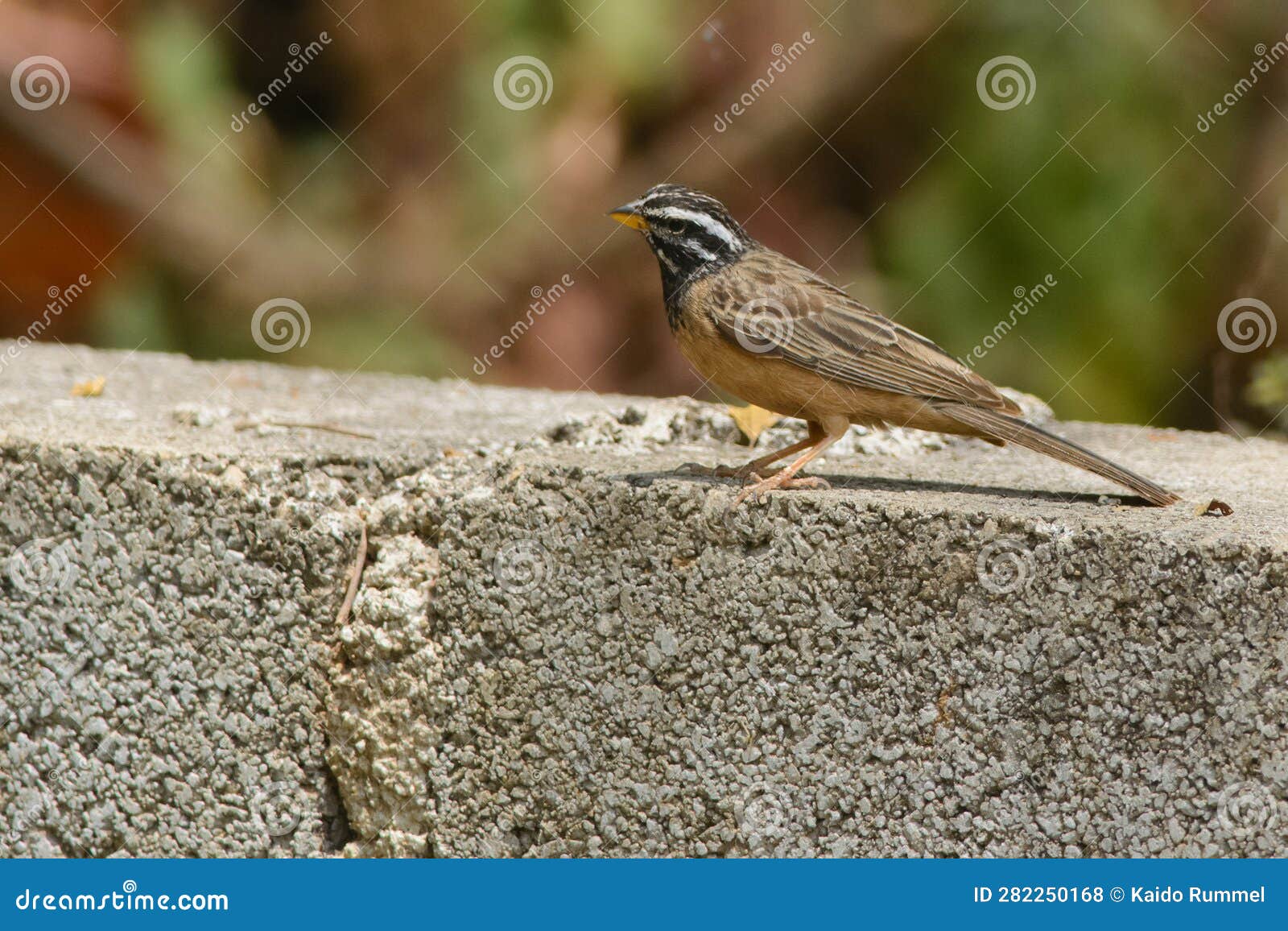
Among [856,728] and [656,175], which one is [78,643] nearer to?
[856,728]

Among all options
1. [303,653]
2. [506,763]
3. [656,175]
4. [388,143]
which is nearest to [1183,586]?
[506,763]

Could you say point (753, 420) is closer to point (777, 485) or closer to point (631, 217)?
point (631, 217)

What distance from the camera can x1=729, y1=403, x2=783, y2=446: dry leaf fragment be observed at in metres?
4.20

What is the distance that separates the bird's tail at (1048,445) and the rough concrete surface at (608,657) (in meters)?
0.10

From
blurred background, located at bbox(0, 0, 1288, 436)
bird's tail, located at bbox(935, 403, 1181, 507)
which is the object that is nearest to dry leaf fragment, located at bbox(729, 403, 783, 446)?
bird's tail, located at bbox(935, 403, 1181, 507)

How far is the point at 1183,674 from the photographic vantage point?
262 cm

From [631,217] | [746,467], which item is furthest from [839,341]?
[631,217]

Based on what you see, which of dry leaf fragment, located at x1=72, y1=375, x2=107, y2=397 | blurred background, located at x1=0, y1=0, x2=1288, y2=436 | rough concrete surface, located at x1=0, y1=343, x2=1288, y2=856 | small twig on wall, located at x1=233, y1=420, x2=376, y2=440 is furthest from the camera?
blurred background, located at x1=0, y1=0, x2=1288, y2=436

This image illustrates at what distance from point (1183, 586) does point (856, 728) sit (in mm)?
676

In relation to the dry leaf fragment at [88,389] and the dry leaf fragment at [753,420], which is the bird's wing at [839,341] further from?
the dry leaf fragment at [88,389]

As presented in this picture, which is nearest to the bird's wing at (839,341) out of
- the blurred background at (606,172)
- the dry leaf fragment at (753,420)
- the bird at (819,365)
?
the bird at (819,365)

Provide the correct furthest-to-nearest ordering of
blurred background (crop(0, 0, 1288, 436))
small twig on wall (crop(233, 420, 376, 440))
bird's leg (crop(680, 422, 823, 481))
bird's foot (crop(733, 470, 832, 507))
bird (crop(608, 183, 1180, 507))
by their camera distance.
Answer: blurred background (crop(0, 0, 1288, 436)) → small twig on wall (crop(233, 420, 376, 440)) → bird (crop(608, 183, 1180, 507)) → bird's leg (crop(680, 422, 823, 481)) → bird's foot (crop(733, 470, 832, 507))

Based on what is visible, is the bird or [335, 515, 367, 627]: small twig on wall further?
the bird

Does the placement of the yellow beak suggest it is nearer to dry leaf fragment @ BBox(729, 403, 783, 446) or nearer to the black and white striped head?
the black and white striped head
